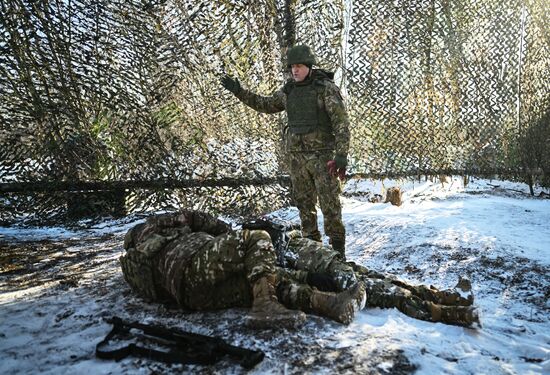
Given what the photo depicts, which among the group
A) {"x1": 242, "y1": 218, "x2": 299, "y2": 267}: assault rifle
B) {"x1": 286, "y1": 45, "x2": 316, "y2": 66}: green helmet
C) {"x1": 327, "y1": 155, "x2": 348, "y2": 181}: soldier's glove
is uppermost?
{"x1": 286, "y1": 45, "x2": 316, "y2": 66}: green helmet

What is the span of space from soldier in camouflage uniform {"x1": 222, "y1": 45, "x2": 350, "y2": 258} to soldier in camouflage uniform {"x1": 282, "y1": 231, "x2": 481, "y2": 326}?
752 millimetres

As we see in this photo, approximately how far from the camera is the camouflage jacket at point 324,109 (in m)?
3.34

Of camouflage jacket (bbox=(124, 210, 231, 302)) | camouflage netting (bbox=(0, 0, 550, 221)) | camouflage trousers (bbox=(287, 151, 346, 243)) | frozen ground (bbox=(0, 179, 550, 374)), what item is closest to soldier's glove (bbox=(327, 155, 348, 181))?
camouflage trousers (bbox=(287, 151, 346, 243))

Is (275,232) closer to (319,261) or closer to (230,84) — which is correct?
(319,261)

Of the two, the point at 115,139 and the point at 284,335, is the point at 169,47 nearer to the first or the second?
the point at 115,139

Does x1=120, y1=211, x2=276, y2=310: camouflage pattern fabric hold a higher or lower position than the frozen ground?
higher

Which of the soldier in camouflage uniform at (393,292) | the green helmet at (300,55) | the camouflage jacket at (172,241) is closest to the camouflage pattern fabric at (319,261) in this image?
the soldier in camouflage uniform at (393,292)

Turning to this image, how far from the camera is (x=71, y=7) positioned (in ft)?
13.6

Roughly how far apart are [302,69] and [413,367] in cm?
252

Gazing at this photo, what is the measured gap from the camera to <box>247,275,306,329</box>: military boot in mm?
2066

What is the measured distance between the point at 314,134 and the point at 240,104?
161 cm

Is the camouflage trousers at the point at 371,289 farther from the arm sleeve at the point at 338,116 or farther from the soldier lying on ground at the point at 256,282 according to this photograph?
the arm sleeve at the point at 338,116

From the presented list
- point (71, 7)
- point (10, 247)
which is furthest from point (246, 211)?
point (71, 7)

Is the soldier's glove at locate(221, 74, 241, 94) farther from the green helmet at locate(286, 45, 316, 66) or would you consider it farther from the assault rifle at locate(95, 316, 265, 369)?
the assault rifle at locate(95, 316, 265, 369)
